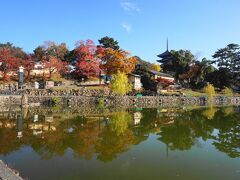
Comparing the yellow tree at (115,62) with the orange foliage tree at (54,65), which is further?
the yellow tree at (115,62)

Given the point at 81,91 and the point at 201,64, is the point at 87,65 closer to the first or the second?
the point at 81,91

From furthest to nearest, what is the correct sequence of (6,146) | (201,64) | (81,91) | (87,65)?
(201,64) < (87,65) < (81,91) < (6,146)

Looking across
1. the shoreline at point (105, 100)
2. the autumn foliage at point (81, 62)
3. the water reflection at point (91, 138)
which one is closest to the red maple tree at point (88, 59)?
the autumn foliage at point (81, 62)

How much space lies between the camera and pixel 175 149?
12.5 meters

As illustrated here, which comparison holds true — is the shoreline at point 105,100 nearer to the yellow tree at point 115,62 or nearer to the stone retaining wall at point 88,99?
the stone retaining wall at point 88,99

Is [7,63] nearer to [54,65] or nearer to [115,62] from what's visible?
[54,65]

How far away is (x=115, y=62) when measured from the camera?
48656 mm

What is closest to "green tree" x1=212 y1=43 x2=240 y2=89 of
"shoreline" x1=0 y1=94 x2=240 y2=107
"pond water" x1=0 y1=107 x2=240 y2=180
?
"shoreline" x1=0 y1=94 x2=240 y2=107

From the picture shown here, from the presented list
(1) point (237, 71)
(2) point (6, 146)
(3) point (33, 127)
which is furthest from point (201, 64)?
(2) point (6, 146)

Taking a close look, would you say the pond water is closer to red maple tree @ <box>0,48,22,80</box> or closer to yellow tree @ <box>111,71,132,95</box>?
yellow tree @ <box>111,71,132,95</box>

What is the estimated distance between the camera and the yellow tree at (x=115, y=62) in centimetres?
4844

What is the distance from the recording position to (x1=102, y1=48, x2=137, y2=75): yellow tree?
48.4 meters

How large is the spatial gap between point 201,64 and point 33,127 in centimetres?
5217

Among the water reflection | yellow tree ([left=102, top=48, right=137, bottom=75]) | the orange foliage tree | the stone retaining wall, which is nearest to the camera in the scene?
the water reflection
